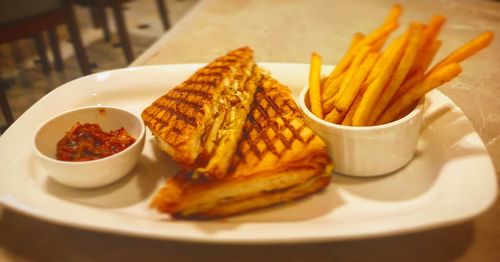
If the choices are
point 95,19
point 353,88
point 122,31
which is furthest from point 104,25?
point 353,88

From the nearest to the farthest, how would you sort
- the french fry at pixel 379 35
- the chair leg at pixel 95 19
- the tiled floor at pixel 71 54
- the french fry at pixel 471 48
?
the french fry at pixel 471 48
the french fry at pixel 379 35
the tiled floor at pixel 71 54
the chair leg at pixel 95 19

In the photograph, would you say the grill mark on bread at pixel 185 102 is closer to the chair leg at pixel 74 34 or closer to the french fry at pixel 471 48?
the french fry at pixel 471 48

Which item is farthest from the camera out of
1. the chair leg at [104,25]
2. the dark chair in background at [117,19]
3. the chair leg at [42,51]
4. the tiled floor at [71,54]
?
the chair leg at [104,25]

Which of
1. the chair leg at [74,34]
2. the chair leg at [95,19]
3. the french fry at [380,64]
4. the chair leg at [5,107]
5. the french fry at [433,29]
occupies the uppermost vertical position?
the french fry at [433,29]

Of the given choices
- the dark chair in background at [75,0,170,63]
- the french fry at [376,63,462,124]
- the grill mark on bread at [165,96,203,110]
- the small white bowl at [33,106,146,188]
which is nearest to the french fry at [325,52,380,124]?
the french fry at [376,63,462,124]

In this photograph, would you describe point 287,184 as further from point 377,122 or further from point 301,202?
point 377,122

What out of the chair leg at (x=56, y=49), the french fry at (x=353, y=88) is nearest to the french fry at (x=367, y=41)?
the french fry at (x=353, y=88)

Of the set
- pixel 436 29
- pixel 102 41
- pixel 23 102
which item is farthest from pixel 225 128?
pixel 102 41

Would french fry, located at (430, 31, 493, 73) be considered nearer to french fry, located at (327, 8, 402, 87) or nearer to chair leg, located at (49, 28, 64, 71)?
french fry, located at (327, 8, 402, 87)
